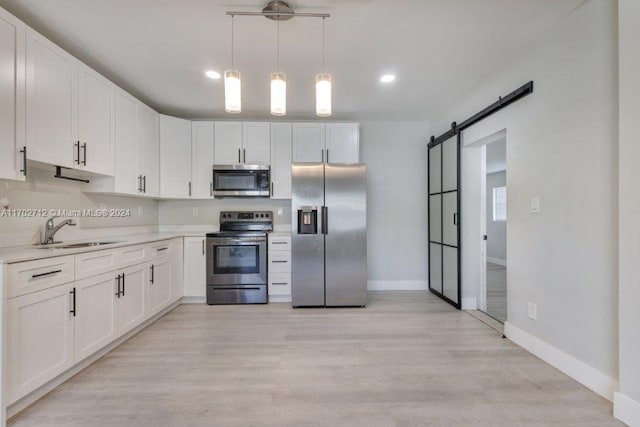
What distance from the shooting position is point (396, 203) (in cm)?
436

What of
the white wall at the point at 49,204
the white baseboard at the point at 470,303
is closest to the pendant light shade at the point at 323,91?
the white wall at the point at 49,204

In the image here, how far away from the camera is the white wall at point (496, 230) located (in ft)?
21.9

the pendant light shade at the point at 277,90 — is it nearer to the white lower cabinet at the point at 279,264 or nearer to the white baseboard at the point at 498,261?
the white lower cabinet at the point at 279,264

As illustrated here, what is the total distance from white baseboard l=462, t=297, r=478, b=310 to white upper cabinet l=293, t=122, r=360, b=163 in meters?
2.24

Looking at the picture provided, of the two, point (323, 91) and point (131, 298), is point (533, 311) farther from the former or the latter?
point (131, 298)

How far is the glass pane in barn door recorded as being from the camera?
348 cm

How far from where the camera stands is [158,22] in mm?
2074

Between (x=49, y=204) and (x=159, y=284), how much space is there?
122 cm

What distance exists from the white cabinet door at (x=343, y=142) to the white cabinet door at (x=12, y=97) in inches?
116

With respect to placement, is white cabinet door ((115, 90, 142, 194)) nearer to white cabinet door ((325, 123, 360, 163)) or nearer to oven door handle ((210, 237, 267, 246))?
oven door handle ((210, 237, 267, 246))

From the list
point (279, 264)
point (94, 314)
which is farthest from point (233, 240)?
point (94, 314)

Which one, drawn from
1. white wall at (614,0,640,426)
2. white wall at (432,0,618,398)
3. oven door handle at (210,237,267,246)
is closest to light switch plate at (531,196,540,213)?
white wall at (432,0,618,398)

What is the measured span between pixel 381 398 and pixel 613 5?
9.28 ft

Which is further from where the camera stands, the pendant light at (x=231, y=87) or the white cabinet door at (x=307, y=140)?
the white cabinet door at (x=307, y=140)
